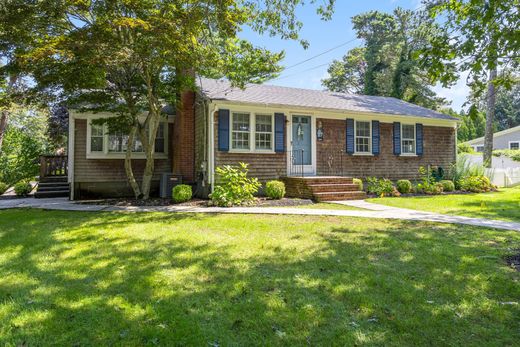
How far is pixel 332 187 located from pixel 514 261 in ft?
21.8

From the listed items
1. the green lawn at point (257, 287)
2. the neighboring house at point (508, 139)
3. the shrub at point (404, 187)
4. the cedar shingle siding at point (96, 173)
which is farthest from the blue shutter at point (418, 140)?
the neighboring house at point (508, 139)

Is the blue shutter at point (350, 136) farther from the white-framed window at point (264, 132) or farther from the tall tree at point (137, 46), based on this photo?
the tall tree at point (137, 46)

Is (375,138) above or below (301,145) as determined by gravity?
above

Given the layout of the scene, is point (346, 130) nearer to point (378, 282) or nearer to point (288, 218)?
point (288, 218)

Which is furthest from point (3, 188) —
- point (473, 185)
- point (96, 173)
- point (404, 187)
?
point (473, 185)

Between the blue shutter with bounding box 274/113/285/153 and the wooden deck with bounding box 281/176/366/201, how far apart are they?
111cm

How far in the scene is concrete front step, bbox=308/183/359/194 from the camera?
411 inches

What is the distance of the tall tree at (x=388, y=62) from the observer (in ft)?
78.4

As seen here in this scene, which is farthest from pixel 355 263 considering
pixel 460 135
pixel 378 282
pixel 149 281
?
pixel 460 135

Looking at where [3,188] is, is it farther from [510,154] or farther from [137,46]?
[510,154]

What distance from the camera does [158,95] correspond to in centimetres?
983

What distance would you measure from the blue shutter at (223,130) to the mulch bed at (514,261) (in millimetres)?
7885

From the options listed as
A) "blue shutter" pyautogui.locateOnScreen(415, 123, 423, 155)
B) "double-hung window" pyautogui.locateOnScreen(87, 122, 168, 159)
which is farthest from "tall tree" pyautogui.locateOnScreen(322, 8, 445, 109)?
"double-hung window" pyautogui.locateOnScreen(87, 122, 168, 159)

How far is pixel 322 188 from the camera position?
415 inches
